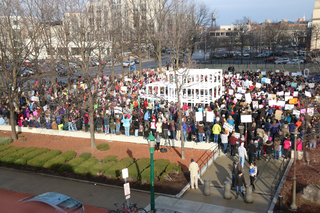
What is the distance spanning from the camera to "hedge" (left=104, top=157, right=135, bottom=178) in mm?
15329

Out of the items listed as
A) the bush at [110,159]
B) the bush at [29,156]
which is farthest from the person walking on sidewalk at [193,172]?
the bush at [29,156]

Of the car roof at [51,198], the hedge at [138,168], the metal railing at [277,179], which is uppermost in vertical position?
the car roof at [51,198]

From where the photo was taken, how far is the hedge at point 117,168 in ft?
50.3

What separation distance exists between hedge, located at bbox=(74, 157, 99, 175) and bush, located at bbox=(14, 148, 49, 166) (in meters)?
3.69

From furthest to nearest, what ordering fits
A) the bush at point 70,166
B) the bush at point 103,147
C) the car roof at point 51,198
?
the bush at point 103,147
the bush at point 70,166
the car roof at point 51,198

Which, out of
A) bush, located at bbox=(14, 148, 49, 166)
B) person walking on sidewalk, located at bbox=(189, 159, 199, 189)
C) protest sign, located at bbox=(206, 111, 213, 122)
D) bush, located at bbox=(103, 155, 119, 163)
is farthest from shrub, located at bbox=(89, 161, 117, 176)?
protest sign, located at bbox=(206, 111, 213, 122)

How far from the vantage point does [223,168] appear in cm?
1584

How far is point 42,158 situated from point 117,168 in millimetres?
4901

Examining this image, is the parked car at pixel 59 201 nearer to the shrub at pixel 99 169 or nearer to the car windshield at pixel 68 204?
the car windshield at pixel 68 204

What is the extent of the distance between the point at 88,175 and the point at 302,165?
10750mm

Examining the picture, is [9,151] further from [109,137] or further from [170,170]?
[170,170]

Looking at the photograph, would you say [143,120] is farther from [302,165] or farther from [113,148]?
[302,165]

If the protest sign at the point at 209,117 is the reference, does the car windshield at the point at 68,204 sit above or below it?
below

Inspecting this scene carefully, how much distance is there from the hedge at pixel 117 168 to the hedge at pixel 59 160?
10.4 ft
